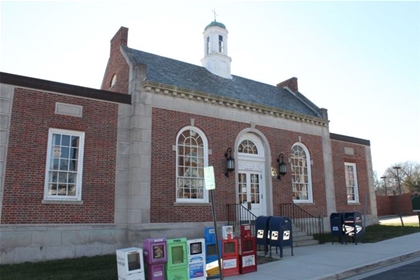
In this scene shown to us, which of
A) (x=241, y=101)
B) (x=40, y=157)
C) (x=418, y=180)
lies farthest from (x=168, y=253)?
(x=418, y=180)

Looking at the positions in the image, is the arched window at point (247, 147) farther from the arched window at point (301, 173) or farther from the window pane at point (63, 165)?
the window pane at point (63, 165)

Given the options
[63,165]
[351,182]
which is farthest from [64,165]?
[351,182]

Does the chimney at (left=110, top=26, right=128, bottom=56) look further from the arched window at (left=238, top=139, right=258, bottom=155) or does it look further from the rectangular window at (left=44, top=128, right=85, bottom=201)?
the arched window at (left=238, top=139, right=258, bottom=155)

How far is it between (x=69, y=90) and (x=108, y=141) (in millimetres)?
2143

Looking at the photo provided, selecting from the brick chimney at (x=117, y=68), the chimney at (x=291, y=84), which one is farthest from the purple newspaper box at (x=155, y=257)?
the chimney at (x=291, y=84)

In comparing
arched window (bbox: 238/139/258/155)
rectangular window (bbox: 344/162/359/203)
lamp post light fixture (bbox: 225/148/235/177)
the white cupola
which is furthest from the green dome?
rectangular window (bbox: 344/162/359/203)

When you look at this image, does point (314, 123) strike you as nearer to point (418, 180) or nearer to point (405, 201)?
point (405, 201)

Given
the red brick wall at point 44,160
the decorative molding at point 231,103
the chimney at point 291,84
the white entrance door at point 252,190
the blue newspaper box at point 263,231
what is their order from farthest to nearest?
the chimney at point 291,84 < the white entrance door at point 252,190 < the decorative molding at point 231,103 < the blue newspaper box at point 263,231 < the red brick wall at point 44,160

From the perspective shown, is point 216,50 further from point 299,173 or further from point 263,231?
point 263,231

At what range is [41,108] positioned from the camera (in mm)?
11375

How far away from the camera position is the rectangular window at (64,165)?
1123 cm

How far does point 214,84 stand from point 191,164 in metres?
4.69

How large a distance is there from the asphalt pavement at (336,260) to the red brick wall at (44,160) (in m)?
5.60

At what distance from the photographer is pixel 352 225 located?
531 inches
